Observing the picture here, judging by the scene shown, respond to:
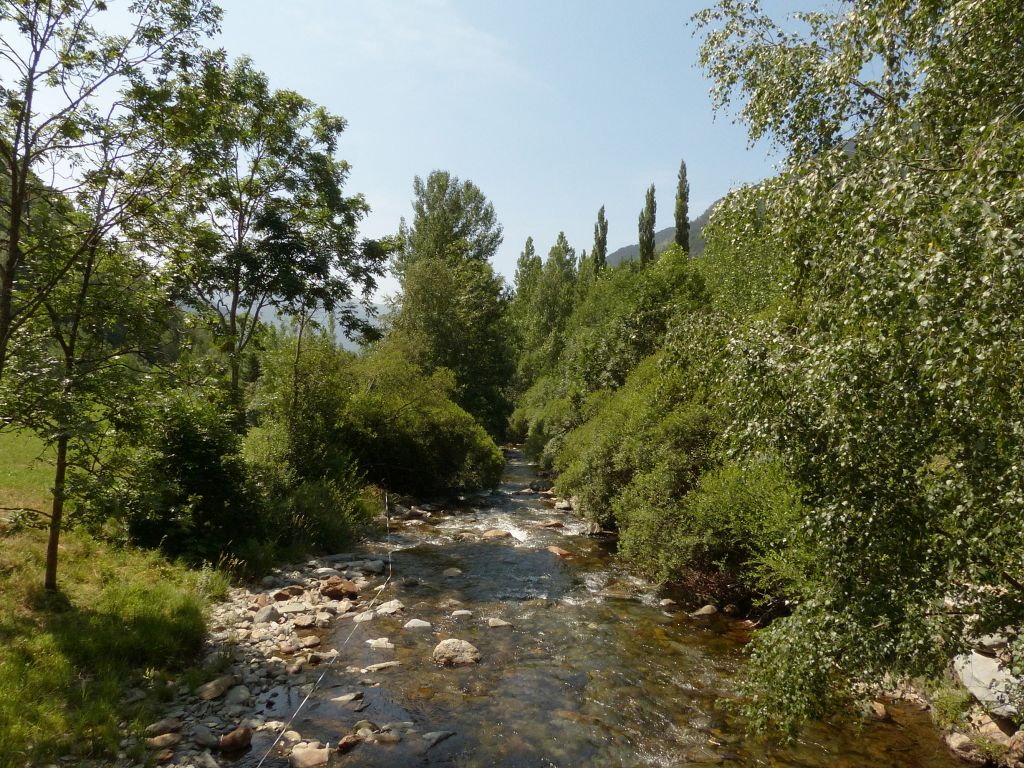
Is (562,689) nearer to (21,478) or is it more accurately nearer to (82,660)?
(82,660)

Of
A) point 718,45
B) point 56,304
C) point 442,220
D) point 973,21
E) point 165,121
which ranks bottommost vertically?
point 56,304

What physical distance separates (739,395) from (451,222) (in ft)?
142

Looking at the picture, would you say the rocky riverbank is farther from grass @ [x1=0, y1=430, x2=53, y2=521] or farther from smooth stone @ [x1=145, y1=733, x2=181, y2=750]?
grass @ [x1=0, y1=430, x2=53, y2=521]

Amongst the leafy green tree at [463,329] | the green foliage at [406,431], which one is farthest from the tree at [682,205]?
the green foliage at [406,431]

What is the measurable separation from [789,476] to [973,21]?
361cm

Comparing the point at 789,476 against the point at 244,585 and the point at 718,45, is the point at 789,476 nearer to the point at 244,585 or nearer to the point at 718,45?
the point at 718,45

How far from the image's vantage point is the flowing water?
675 cm

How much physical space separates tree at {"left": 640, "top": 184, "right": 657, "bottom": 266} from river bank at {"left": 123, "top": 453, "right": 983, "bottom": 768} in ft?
166

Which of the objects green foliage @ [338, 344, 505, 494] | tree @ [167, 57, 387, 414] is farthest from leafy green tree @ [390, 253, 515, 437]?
tree @ [167, 57, 387, 414]

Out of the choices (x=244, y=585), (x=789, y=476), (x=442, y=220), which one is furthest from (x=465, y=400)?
(x=789, y=476)

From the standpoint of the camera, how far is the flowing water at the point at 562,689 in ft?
22.1

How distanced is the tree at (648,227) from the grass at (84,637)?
178 feet

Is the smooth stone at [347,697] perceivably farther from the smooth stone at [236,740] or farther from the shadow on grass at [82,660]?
the shadow on grass at [82,660]

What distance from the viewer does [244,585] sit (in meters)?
11.1
